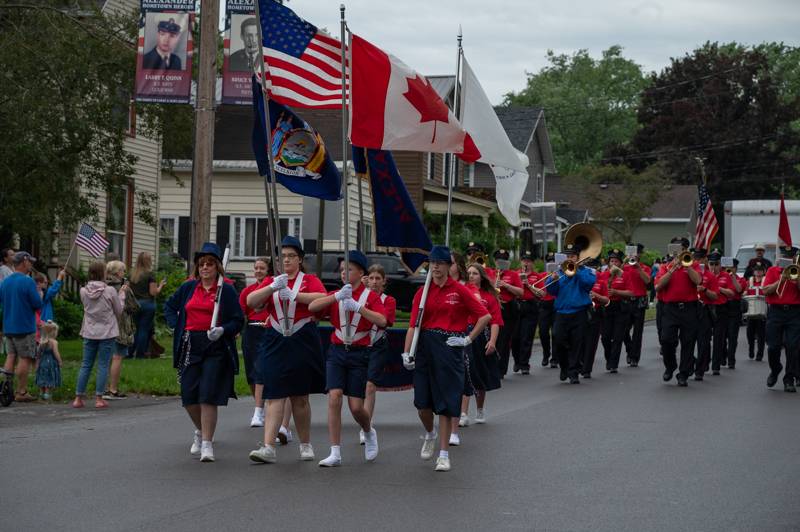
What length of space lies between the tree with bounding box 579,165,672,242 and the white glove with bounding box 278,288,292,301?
56.4 m

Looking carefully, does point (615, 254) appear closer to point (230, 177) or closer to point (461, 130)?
point (461, 130)

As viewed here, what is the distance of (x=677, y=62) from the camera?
8050 cm

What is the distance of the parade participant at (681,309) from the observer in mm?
19109

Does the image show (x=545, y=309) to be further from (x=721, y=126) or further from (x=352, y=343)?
(x=721, y=126)

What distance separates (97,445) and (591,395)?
7.49m

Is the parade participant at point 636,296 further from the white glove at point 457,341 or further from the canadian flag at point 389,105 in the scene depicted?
the white glove at point 457,341

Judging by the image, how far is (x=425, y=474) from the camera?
34.8ft

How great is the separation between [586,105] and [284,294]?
298 ft

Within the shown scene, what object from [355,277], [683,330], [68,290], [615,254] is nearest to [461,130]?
[355,277]

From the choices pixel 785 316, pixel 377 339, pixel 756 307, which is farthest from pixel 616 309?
pixel 377 339

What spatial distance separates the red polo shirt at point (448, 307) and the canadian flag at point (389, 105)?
6.08 feet

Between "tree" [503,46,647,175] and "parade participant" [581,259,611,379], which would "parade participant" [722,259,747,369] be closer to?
"parade participant" [581,259,611,379]

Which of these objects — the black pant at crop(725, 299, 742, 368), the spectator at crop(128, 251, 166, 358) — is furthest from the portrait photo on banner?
the black pant at crop(725, 299, 742, 368)

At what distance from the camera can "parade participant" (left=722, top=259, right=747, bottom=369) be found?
23.0 metres
